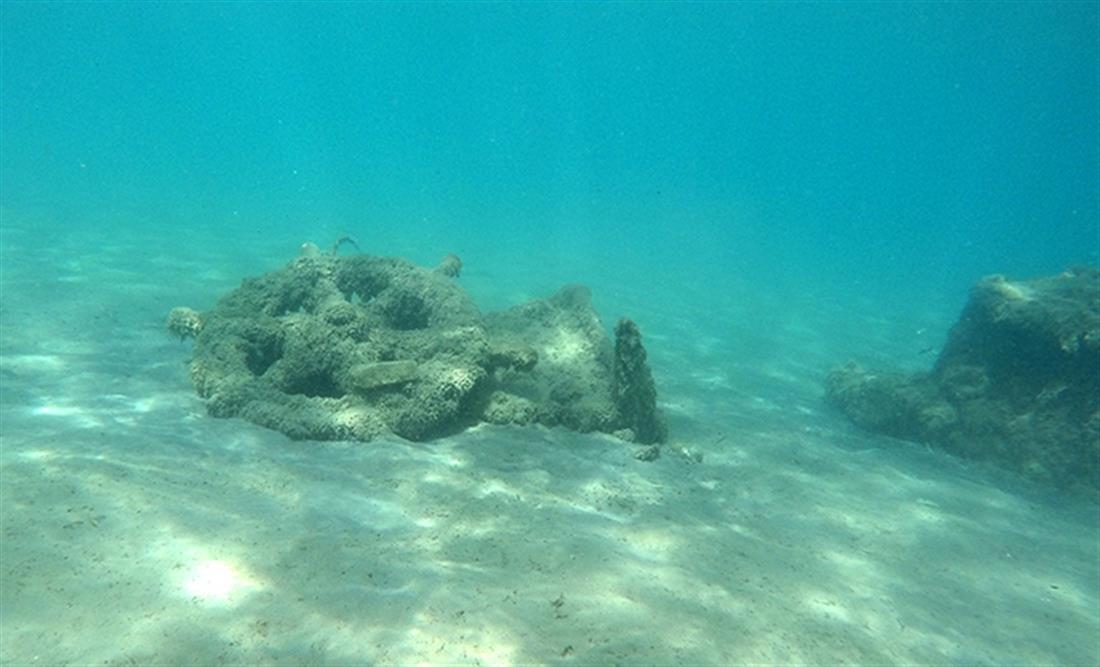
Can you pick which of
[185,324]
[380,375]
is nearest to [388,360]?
[380,375]

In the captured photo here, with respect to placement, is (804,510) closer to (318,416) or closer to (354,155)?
(318,416)

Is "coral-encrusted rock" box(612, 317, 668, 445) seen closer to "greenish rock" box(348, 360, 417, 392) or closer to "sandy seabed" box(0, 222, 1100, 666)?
"sandy seabed" box(0, 222, 1100, 666)

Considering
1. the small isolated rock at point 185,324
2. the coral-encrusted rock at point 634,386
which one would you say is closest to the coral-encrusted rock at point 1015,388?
the coral-encrusted rock at point 634,386

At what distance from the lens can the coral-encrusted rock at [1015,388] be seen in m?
10.9

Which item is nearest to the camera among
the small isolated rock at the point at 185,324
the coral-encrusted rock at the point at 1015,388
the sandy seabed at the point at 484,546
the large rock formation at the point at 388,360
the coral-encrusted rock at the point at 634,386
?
the sandy seabed at the point at 484,546

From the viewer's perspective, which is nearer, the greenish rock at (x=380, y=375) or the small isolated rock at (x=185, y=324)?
the greenish rock at (x=380, y=375)

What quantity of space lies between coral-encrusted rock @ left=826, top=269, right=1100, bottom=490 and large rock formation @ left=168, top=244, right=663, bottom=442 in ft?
20.3

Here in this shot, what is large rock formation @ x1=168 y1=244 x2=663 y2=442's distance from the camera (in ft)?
26.6

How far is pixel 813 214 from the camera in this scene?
96.9m

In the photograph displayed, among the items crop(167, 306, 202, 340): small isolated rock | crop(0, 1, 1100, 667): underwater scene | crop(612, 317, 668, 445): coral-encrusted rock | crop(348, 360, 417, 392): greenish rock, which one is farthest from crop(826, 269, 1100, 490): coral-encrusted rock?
crop(167, 306, 202, 340): small isolated rock

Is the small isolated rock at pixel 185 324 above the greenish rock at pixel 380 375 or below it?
above

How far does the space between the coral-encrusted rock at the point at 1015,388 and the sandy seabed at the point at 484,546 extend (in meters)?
1.07

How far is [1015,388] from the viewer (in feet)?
39.0

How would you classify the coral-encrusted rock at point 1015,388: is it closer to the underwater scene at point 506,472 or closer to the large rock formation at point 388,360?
the underwater scene at point 506,472
